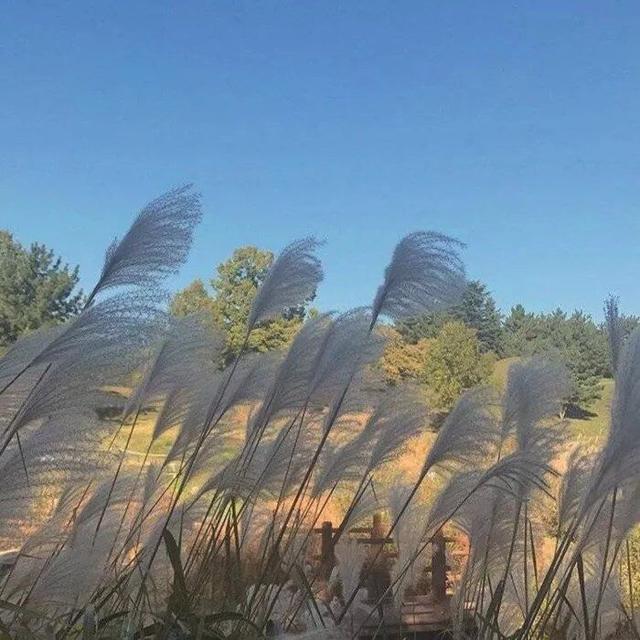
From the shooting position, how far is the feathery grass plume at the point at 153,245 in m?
1.20

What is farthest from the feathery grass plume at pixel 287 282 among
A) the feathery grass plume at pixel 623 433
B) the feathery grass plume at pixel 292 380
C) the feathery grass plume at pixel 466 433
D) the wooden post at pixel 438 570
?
the wooden post at pixel 438 570

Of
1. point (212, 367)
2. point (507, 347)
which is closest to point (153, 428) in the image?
point (212, 367)

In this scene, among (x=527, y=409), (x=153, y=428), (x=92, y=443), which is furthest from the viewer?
(x=153, y=428)

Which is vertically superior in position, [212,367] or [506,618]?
[212,367]

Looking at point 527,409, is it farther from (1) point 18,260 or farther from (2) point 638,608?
(1) point 18,260

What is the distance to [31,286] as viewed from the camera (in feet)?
49.3

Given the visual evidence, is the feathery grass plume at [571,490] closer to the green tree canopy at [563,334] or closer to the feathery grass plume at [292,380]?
the feathery grass plume at [292,380]

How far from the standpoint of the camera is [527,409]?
1.48m

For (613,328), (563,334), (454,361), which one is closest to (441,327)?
(454,361)

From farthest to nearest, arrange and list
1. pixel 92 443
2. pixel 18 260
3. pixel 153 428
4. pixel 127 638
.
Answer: pixel 18 260, pixel 153 428, pixel 92 443, pixel 127 638

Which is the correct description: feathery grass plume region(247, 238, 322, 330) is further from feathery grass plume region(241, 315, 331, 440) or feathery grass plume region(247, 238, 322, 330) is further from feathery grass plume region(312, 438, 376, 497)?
feathery grass plume region(312, 438, 376, 497)

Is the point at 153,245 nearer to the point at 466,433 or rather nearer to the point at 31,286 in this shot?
the point at 466,433

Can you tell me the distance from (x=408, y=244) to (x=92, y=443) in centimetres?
70

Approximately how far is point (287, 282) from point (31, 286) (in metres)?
14.4
